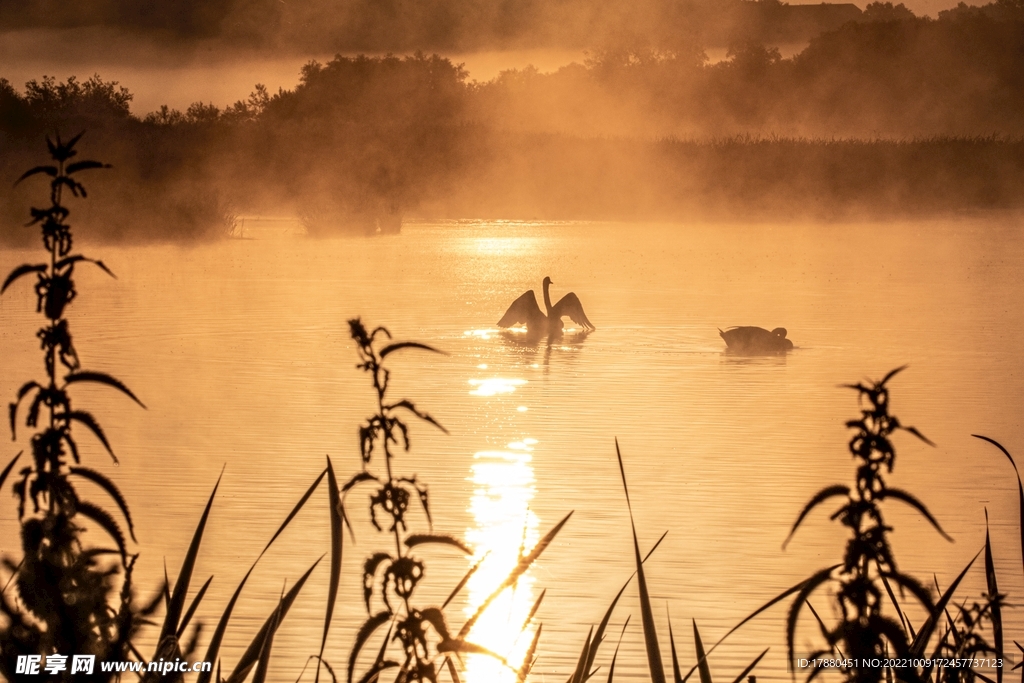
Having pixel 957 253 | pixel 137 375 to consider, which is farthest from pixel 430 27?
pixel 137 375

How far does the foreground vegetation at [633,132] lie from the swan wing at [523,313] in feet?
40.0

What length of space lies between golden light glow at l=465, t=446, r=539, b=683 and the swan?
178 inches

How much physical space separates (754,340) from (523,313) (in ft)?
7.36

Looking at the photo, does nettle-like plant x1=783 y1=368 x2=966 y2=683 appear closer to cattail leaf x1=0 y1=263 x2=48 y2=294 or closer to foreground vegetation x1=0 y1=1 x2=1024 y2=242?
cattail leaf x1=0 y1=263 x2=48 y2=294

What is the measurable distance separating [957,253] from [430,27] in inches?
302

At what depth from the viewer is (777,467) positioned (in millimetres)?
5957

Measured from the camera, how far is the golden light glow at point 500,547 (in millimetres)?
3344

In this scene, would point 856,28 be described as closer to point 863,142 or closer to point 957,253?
point 863,142

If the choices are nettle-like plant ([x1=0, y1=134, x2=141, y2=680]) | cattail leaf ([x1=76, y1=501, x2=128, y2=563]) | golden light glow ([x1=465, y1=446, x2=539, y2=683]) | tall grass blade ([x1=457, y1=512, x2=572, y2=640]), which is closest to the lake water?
golden light glow ([x1=465, y1=446, x2=539, y2=683])

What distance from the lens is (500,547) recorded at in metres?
4.44

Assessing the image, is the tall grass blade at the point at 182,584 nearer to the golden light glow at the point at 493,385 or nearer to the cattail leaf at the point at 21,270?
the cattail leaf at the point at 21,270

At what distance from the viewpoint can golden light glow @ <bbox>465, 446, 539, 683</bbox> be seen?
11.0 ft

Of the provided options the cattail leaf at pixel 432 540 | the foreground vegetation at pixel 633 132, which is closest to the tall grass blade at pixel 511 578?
the cattail leaf at pixel 432 540

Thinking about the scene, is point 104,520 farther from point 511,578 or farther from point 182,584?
point 511,578
